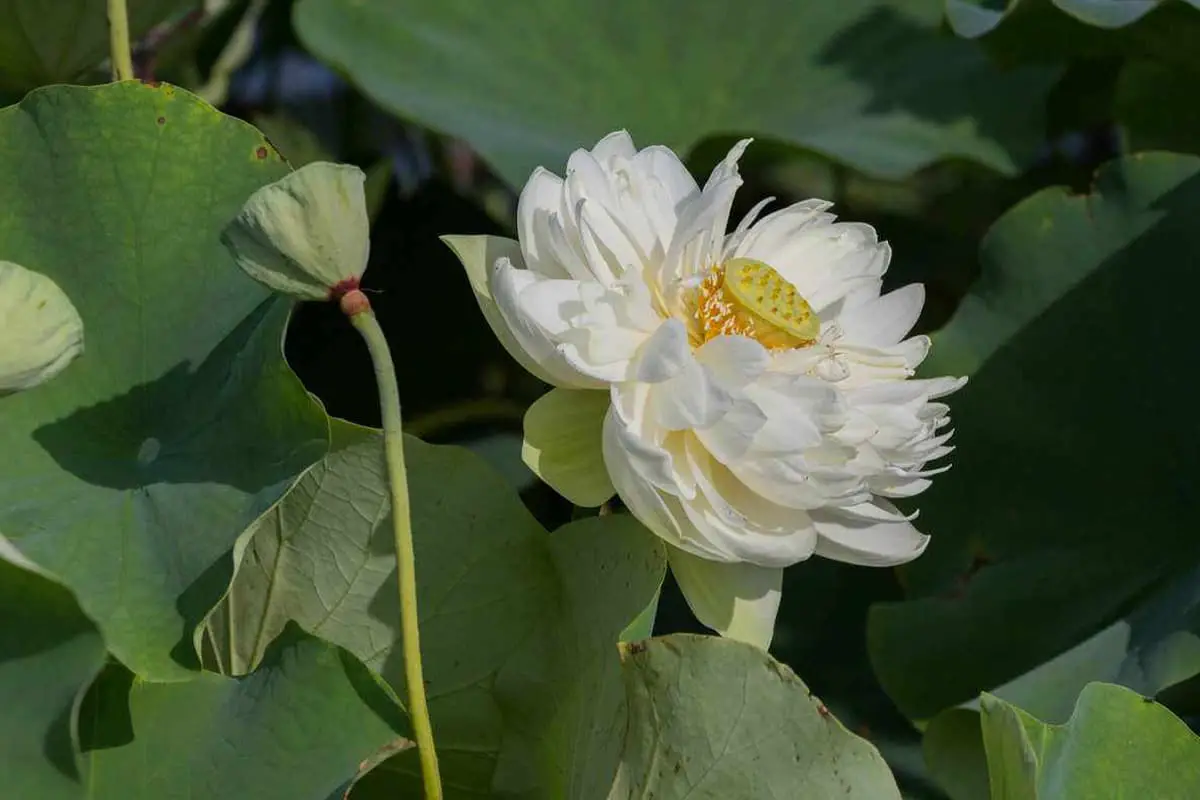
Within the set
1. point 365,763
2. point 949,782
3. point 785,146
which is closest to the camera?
point 365,763

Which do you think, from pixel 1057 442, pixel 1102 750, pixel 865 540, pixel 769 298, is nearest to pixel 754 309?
pixel 769 298

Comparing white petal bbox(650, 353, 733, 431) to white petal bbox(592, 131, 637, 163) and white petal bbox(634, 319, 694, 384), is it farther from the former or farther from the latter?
white petal bbox(592, 131, 637, 163)

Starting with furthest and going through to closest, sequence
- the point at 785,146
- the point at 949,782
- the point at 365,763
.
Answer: the point at 785,146
the point at 949,782
the point at 365,763

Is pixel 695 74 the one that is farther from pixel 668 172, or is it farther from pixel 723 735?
pixel 723 735

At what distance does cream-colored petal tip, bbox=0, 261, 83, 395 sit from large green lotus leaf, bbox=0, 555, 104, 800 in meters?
0.07

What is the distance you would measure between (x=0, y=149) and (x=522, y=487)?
1.57 feet

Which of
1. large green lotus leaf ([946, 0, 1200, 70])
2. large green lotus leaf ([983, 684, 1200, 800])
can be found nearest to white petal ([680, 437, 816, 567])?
large green lotus leaf ([983, 684, 1200, 800])

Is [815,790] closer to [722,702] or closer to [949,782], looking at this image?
[722,702]

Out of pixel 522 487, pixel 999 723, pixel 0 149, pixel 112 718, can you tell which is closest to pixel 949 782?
pixel 999 723

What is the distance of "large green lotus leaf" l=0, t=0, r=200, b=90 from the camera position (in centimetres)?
80

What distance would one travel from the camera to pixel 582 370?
52cm

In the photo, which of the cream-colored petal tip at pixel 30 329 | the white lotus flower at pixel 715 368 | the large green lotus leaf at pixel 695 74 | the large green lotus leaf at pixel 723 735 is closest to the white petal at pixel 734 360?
the white lotus flower at pixel 715 368

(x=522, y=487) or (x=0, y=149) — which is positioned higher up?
(x=0, y=149)

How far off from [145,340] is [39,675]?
17 cm
